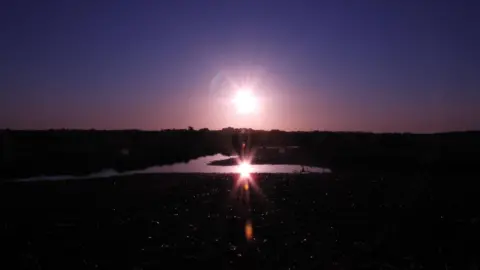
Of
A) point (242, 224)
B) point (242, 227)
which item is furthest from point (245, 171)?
point (242, 227)

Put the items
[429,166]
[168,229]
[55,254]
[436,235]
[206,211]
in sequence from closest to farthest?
[55,254], [436,235], [168,229], [206,211], [429,166]

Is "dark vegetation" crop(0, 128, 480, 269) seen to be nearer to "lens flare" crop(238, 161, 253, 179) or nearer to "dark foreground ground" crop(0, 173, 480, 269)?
"dark foreground ground" crop(0, 173, 480, 269)

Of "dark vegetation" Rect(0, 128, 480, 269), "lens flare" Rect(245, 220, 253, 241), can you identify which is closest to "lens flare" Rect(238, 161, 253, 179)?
"dark vegetation" Rect(0, 128, 480, 269)

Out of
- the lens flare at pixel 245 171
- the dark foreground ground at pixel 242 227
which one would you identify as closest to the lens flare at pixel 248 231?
the dark foreground ground at pixel 242 227

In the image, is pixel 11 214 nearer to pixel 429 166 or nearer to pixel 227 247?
pixel 227 247

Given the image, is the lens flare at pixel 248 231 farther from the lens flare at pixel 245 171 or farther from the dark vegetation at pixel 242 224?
the lens flare at pixel 245 171

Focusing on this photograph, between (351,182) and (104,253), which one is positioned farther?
(351,182)

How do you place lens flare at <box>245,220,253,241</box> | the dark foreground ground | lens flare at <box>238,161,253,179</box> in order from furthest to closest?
lens flare at <box>238,161,253,179</box> < lens flare at <box>245,220,253,241</box> < the dark foreground ground

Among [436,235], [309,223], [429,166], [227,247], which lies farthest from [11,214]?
[429,166]

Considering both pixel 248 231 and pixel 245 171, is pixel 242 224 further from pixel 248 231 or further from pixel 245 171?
pixel 245 171
